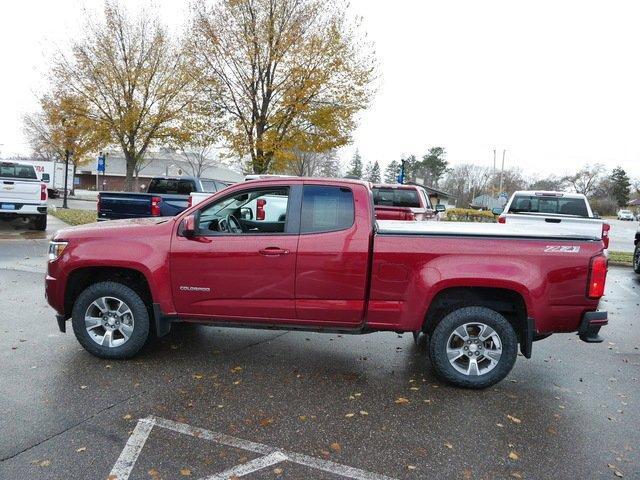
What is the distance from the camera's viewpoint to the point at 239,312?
450cm

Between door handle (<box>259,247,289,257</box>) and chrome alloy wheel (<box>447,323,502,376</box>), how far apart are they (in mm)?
1722

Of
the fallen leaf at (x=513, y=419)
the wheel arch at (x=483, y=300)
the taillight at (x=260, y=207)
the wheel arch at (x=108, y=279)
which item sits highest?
the taillight at (x=260, y=207)

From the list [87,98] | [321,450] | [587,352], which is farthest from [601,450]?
[87,98]

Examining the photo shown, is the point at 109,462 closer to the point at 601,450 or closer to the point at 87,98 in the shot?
the point at 601,450

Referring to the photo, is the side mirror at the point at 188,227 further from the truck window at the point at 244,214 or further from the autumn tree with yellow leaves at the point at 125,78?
the autumn tree with yellow leaves at the point at 125,78

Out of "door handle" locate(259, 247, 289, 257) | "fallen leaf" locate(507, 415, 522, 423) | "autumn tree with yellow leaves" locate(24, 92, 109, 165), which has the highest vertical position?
"autumn tree with yellow leaves" locate(24, 92, 109, 165)

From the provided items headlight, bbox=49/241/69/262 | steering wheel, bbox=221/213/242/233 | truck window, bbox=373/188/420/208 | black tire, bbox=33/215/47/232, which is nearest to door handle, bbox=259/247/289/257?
steering wheel, bbox=221/213/242/233

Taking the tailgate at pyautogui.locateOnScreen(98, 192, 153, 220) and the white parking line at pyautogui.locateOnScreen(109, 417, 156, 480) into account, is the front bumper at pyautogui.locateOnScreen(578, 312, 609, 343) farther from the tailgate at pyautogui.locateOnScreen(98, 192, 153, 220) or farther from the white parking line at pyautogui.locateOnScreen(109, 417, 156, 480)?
the tailgate at pyautogui.locateOnScreen(98, 192, 153, 220)

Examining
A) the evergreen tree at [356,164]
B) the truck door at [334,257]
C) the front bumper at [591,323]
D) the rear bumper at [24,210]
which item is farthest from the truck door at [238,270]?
the evergreen tree at [356,164]

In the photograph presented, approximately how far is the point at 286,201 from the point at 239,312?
117cm

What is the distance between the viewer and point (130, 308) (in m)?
4.61

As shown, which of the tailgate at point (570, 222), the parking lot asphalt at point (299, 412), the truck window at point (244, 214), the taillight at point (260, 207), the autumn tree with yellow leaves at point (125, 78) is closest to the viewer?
the parking lot asphalt at point (299, 412)

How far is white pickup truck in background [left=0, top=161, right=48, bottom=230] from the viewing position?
13562 mm

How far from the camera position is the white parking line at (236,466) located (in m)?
2.91
